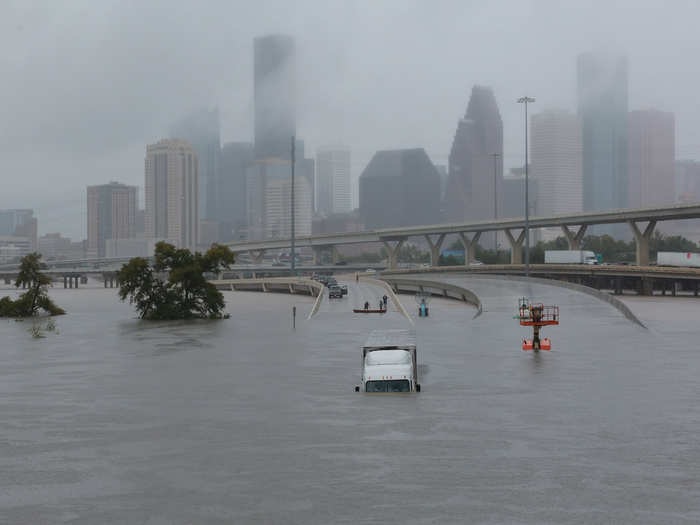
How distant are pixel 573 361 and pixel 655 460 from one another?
833 inches

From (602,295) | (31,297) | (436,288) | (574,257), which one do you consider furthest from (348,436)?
(574,257)

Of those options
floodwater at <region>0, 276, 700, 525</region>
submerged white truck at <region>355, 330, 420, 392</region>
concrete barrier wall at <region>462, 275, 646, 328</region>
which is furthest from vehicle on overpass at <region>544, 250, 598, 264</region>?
submerged white truck at <region>355, 330, 420, 392</region>

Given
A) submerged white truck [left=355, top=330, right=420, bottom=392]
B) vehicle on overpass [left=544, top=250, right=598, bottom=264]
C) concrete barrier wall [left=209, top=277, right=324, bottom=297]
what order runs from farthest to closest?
concrete barrier wall [left=209, top=277, right=324, bottom=297] < vehicle on overpass [left=544, top=250, right=598, bottom=264] < submerged white truck [left=355, top=330, right=420, bottom=392]

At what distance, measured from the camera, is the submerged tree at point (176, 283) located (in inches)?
3376

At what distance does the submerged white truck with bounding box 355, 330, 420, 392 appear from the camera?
36.3m

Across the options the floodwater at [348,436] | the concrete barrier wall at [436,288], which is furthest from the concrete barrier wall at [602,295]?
the floodwater at [348,436]

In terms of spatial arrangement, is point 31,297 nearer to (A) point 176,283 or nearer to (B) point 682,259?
(A) point 176,283

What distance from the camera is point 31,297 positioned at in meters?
96.9

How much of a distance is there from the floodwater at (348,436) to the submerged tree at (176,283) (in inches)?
1161

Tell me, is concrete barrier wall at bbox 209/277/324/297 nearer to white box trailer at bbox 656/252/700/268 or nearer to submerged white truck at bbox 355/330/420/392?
white box trailer at bbox 656/252/700/268

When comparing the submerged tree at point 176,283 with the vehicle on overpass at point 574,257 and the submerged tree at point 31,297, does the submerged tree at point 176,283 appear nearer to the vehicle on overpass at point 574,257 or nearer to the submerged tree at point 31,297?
the submerged tree at point 31,297

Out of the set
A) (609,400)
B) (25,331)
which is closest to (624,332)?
(609,400)

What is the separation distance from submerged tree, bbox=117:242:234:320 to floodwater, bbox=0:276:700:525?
2949cm

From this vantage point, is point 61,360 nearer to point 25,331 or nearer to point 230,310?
point 25,331
